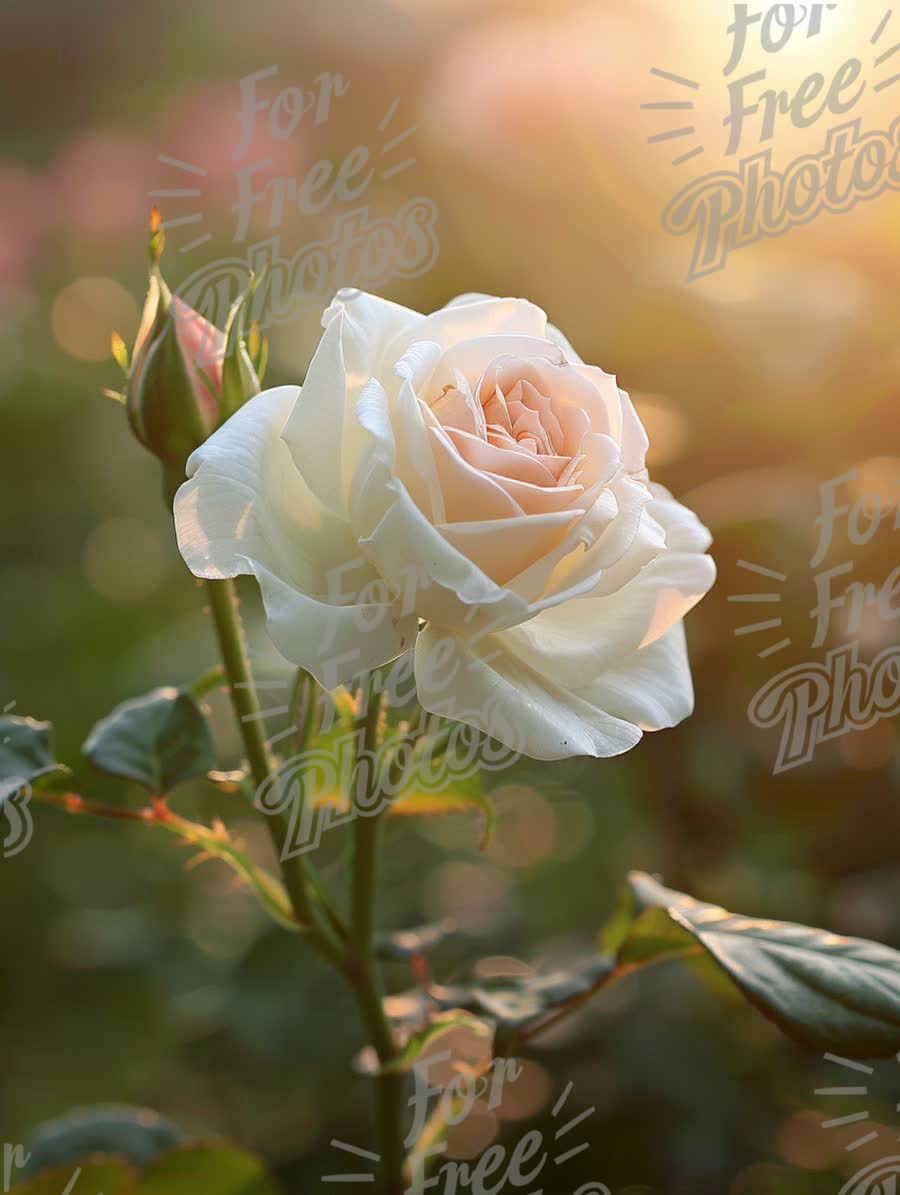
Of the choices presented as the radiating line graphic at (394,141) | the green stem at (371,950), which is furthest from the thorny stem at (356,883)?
the radiating line graphic at (394,141)

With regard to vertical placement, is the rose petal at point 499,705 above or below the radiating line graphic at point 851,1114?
above

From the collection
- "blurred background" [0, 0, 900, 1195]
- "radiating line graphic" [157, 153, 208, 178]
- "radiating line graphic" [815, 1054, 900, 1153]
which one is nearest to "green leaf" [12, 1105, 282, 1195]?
"blurred background" [0, 0, 900, 1195]

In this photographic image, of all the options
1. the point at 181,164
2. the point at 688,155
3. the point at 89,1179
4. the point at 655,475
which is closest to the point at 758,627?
the point at 655,475

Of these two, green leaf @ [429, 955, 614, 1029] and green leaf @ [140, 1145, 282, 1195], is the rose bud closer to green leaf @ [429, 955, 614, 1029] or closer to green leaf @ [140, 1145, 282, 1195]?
green leaf @ [429, 955, 614, 1029]

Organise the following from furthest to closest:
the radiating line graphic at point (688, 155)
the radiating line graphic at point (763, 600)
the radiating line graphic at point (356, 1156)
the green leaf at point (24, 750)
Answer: the radiating line graphic at point (688, 155), the radiating line graphic at point (763, 600), the radiating line graphic at point (356, 1156), the green leaf at point (24, 750)

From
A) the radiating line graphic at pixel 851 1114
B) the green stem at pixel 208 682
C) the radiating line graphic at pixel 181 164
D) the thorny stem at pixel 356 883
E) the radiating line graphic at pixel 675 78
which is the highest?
the radiating line graphic at pixel 181 164

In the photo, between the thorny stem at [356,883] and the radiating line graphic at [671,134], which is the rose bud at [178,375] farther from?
the radiating line graphic at [671,134]

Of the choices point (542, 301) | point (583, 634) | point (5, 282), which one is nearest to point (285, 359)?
point (542, 301)
